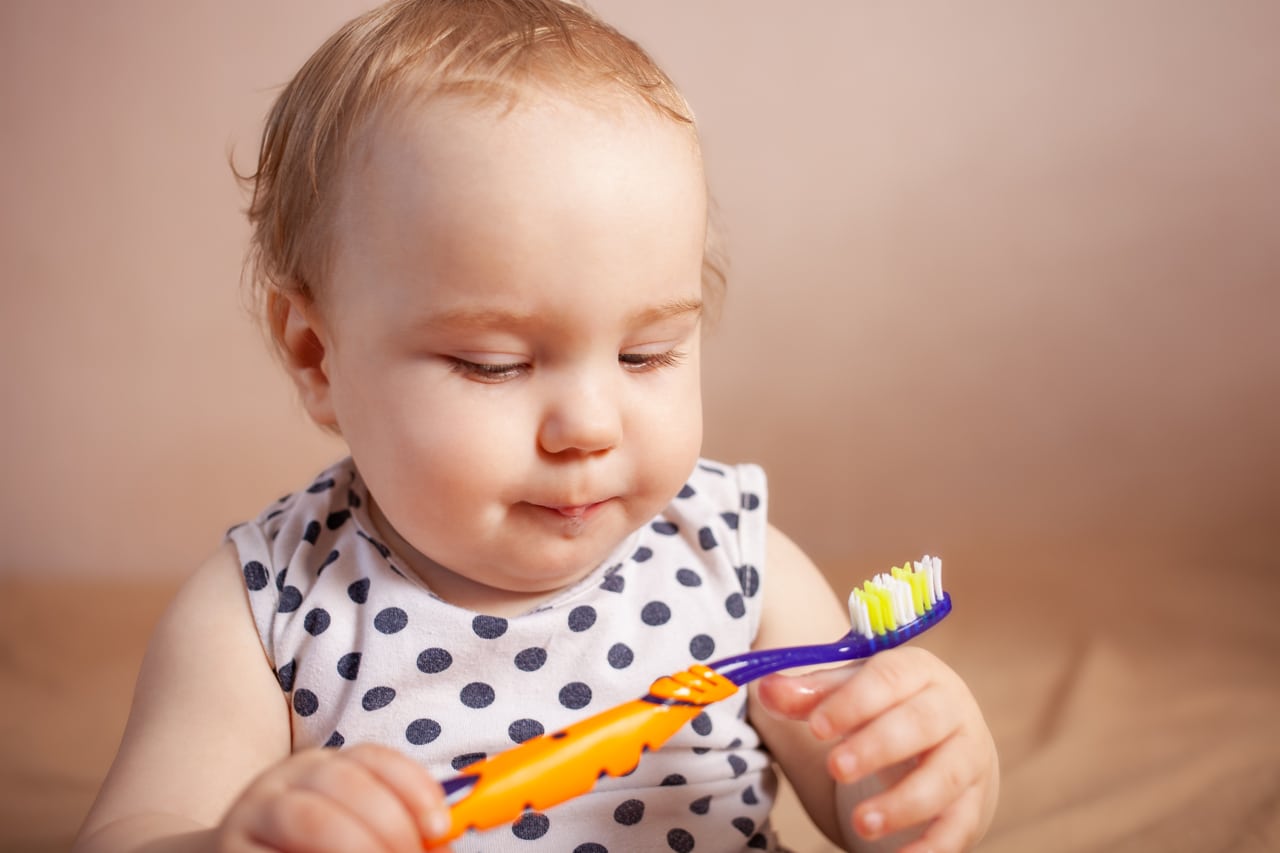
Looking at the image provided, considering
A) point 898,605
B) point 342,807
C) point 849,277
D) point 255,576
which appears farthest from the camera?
point 849,277

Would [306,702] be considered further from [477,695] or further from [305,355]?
[305,355]

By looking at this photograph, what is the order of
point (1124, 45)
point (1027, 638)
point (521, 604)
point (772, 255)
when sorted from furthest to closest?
1. point (772, 255)
2. point (1124, 45)
3. point (1027, 638)
4. point (521, 604)

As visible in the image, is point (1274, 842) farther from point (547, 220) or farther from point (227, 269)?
point (227, 269)

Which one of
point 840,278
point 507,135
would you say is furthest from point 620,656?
point 840,278

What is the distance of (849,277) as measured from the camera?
1.68m

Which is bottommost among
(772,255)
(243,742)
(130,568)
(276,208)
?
(130,568)

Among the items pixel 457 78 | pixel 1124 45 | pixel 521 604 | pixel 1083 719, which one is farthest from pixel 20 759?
pixel 1124 45

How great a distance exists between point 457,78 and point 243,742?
430 mm

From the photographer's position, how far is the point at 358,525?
35.9 inches

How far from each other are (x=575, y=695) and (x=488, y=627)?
2.9 inches

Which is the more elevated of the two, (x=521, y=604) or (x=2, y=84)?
(x=2, y=84)

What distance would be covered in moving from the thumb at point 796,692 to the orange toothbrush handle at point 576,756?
21 millimetres

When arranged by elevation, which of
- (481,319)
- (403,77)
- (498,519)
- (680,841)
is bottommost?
(680,841)

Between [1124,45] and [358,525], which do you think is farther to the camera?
[1124,45]
